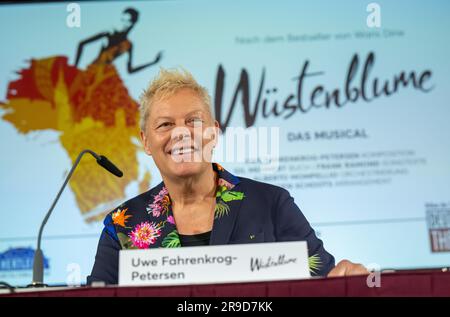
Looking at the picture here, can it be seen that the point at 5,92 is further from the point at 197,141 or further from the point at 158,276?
the point at 158,276

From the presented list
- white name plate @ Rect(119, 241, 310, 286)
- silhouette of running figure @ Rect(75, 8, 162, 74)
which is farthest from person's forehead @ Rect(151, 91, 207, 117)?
white name plate @ Rect(119, 241, 310, 286)

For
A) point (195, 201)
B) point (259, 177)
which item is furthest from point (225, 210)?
point (259, 177)

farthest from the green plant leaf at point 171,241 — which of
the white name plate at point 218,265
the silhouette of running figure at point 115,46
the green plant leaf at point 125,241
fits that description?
the silhouette of running figure at point 115,46

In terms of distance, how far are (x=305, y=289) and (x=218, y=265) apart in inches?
9.9

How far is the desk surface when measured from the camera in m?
1.62

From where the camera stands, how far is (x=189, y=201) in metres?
2.80

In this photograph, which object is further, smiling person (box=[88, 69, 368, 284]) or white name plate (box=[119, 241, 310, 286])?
smiling person (box=[88, 69, 368, 284])

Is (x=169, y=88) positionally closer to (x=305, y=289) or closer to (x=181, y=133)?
(x=181, y=133)

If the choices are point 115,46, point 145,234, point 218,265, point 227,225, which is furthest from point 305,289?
point 115,46

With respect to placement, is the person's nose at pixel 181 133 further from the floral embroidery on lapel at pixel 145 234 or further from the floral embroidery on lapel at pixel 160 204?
the floral embroidery on lapel at pixel 145 234

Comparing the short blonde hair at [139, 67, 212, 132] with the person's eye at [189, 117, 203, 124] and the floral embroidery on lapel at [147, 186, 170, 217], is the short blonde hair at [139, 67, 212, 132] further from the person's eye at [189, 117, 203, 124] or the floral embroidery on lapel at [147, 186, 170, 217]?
the floral embroidery on lapel at [147, 186, 170, 217]

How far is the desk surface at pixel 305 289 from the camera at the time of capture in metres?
1.62

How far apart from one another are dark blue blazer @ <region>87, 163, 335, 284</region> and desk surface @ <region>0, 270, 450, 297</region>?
2.70 ft

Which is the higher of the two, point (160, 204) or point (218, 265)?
point (160, 204)
